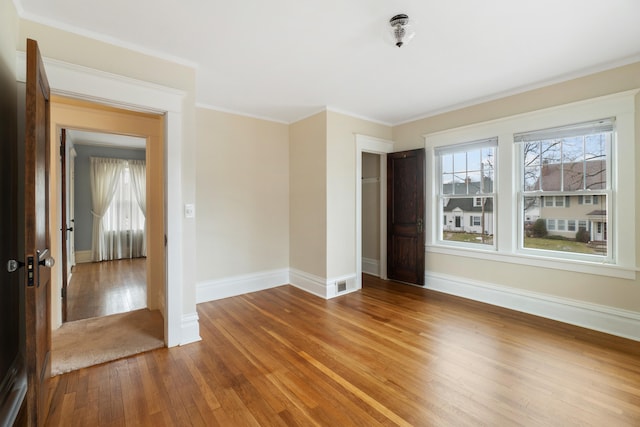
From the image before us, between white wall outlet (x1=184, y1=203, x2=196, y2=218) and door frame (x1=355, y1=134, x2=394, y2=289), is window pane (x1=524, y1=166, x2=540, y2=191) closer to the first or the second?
door frame (x1=355, y1=134, x2=394, y2=289)

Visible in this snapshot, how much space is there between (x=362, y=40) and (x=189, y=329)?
3.04 m

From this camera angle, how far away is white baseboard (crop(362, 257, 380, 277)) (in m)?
5.34

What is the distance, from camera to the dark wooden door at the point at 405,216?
450 cm

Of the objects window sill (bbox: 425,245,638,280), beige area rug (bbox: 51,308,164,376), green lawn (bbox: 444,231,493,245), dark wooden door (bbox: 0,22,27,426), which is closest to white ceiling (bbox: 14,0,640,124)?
dark wooden door (bbox: 0,22,27,426)

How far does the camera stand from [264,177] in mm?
4527

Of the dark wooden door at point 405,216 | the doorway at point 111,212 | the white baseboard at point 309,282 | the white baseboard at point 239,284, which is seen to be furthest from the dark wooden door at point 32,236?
the dark wooden door at point 405,216

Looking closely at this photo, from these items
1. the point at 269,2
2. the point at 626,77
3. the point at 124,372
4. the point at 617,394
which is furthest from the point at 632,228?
the point at 124,372

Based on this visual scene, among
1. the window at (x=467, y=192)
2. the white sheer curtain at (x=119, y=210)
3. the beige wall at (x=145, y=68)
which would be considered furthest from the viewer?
the white sheer curtain at (x=119, y=210)

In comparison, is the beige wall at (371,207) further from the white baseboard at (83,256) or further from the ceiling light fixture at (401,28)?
the white baseboard at (83,256)

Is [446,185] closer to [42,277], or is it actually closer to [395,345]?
[395,345]

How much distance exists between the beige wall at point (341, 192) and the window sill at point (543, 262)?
1.31 metres

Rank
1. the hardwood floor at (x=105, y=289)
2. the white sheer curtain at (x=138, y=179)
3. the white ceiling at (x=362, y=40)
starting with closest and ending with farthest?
the white ceiling at (x=362, y=40) < the hardwood floor at (x=105, y=289) < the white sheer curtain at (x=138, y=179)

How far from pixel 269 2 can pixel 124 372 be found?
297 cm

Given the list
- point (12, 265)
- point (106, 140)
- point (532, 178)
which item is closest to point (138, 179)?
point (106, 140)
